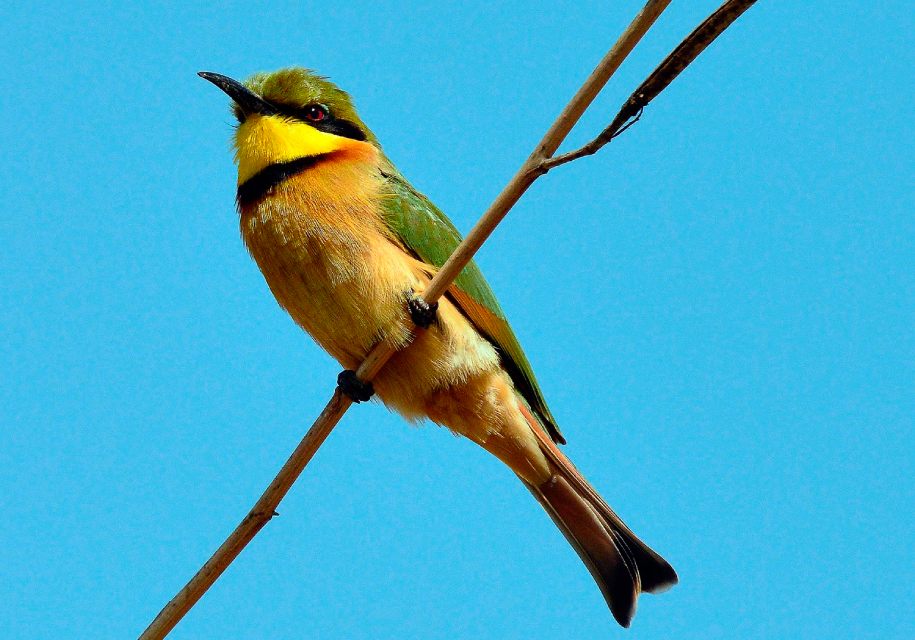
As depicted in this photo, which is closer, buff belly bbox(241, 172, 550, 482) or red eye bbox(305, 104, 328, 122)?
buff belly bbox(241, 172, 550, 482)

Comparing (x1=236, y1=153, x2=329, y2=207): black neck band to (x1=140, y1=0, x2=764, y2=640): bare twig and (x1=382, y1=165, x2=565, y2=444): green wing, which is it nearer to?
(x1=382, y1=165, x2=565, y2=444): green wing

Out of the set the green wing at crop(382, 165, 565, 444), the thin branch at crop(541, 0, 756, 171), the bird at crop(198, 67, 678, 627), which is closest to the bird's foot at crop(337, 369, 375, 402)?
the bird at crop(198, 67, 678, 627)

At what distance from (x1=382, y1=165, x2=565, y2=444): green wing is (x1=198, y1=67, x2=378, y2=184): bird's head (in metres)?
0.22

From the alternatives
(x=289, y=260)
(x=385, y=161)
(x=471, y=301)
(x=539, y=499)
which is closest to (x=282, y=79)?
(x=385, y=161)

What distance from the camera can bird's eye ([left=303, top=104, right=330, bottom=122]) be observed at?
Answer: 11.9ft

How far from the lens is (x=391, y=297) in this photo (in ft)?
10.2

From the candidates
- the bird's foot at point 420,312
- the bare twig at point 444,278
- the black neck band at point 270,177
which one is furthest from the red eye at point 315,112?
the bare twig at point 444,278

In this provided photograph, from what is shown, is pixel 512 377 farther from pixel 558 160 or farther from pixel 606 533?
pixel 558 160

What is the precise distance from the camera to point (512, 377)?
11.7ft

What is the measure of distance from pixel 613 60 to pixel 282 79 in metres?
2.07

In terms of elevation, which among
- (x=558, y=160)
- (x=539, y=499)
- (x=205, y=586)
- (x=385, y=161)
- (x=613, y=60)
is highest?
(x=613, y=60)

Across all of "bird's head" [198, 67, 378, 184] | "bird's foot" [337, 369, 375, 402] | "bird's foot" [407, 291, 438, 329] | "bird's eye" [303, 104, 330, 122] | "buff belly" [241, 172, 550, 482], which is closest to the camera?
"bird's foot" [337, 369, 375, 402]

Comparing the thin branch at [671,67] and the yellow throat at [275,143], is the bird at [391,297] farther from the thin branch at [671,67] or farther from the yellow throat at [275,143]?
the thin branch at [671,67]

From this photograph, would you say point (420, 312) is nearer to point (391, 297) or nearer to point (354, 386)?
point (391, 297)
